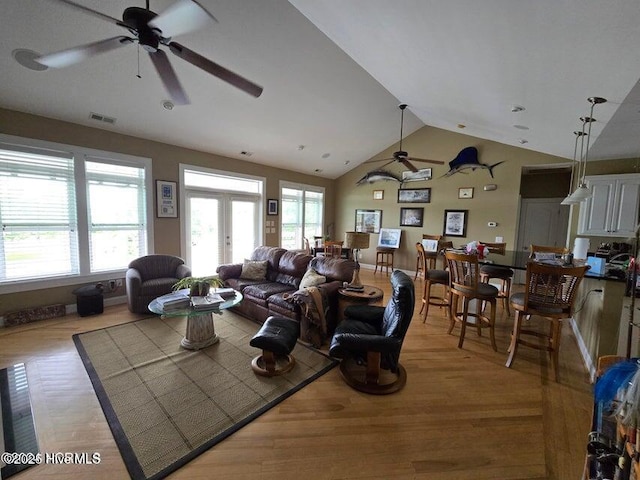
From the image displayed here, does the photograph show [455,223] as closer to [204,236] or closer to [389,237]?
[389,237]

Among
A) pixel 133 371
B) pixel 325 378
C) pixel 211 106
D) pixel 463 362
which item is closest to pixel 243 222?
pixel 211 106

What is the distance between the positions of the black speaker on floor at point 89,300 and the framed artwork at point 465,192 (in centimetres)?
691

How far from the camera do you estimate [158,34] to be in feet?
5.79

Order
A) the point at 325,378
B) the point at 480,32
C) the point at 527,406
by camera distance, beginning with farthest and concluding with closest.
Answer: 1. the point at 325,378
2. the point at 527,406
3. the point at 480,32

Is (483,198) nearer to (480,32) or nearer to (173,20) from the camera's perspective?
(480,32)

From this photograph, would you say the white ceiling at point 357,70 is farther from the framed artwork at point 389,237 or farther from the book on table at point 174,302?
the framed artwork at point 389,237

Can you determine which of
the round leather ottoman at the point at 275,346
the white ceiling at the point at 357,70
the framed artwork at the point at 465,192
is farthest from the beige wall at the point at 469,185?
the round leather ottoman at the point at 275,346

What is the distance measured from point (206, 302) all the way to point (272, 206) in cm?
400

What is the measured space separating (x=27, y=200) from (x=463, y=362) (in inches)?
223

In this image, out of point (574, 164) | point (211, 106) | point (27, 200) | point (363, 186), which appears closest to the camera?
point (27, 200)

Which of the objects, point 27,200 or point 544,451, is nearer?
point 544,451

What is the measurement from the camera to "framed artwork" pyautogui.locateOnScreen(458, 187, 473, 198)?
5.77 meters

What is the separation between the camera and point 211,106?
3.93 metres

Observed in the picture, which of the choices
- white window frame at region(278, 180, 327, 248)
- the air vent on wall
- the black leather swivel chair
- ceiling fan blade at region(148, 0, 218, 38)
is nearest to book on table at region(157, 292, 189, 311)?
the black leather swivel chair
